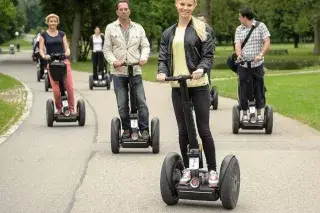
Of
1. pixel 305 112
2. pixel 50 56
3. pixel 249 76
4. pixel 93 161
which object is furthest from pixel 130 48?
pixel 305 112

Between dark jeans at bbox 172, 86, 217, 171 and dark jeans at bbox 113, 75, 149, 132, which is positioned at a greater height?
dark jeans at bbox 172, 86, 217, 171

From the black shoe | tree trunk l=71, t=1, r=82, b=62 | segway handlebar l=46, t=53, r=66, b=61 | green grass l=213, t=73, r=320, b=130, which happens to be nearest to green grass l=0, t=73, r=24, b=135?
segway handlebar l=46, t=53, r=66, b=61

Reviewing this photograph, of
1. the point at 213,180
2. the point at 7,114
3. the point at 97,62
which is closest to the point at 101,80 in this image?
the point at 97,62

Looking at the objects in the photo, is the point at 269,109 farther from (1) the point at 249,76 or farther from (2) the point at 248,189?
(2) the point at 248,189

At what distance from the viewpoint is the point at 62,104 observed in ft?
51.0

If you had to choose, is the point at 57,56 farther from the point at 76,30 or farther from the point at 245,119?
the point at 76,30

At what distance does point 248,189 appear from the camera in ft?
28.9

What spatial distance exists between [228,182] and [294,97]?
1534 centimetres

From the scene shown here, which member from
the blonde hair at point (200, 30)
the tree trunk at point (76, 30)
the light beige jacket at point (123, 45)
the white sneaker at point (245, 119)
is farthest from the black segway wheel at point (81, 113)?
the tree trunk at point (76, 30)

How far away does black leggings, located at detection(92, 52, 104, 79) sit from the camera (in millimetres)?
26891

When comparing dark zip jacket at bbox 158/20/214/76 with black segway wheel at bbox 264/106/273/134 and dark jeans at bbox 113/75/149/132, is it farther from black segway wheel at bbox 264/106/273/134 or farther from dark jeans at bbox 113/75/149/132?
black segway wheel at bbox 264/106/273/134

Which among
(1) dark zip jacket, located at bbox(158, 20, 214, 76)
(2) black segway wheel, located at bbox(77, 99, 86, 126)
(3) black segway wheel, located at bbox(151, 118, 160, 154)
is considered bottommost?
(2) black segway wheel, located at bbox(77, 99, 86, 126)

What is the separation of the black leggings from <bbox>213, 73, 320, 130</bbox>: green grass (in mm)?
3965

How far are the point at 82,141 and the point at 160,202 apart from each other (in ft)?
17.1
